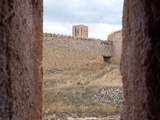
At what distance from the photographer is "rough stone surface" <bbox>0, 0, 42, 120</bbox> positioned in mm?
3541

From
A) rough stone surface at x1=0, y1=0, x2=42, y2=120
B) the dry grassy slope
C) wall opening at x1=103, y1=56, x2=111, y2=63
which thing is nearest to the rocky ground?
the dry grassy slope

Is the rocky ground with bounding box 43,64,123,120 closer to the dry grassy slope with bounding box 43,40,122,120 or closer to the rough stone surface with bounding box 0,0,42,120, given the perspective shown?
the dry grassy slope with bounding box 43,40,122,120

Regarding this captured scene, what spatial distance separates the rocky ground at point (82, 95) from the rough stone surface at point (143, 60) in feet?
34.0

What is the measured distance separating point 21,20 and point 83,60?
25.8 meters

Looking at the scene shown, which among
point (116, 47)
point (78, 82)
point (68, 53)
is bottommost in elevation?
point (78, 82)

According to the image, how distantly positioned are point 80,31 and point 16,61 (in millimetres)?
29629

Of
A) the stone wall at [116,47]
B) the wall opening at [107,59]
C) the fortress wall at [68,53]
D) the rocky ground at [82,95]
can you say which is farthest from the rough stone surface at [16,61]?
the wall opening at [107,59]

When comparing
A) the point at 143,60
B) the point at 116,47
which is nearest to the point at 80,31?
the point at 116,47

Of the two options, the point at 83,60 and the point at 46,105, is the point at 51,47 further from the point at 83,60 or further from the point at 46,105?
the point at 46,105

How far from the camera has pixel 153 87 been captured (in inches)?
131

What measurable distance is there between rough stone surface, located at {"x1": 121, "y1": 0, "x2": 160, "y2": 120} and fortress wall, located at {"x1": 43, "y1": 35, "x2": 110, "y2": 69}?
23.8m

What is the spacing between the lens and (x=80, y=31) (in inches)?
1312

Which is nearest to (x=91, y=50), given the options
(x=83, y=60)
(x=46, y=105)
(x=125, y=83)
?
(x=83, y=60)

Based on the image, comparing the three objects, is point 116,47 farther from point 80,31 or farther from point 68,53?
point 68,53
